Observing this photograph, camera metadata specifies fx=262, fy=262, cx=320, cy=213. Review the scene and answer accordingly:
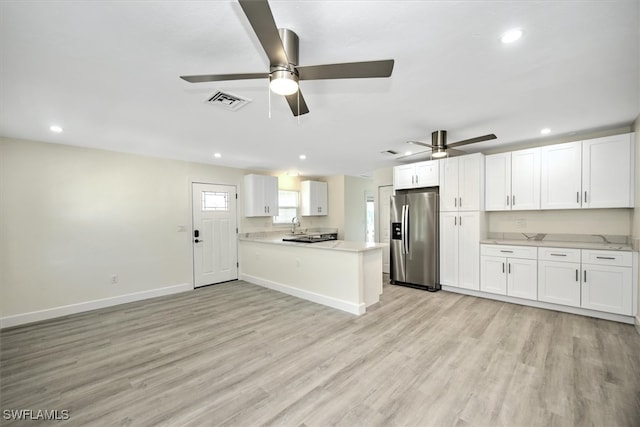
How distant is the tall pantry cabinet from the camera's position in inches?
163

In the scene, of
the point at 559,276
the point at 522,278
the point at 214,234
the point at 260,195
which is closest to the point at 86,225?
the point at 214,234

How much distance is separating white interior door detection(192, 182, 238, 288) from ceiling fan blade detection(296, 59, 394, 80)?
4.27 meters

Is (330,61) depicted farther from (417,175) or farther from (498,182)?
(498,182)

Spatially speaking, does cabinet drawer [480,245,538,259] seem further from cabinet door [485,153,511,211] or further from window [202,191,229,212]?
window [202,191,229,212]

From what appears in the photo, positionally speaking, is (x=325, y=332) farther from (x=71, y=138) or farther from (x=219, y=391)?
(x=71, y=138)

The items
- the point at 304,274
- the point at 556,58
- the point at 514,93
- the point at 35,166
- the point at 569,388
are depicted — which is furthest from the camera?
the point at 304,274

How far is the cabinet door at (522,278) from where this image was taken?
3648 millimetres

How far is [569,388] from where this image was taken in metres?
2.00

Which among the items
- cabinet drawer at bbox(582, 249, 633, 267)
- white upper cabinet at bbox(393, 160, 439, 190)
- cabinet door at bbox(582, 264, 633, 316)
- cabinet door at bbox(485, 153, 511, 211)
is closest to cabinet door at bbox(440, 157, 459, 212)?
white upper cabinet at bbox(393, 160, 439, 190)

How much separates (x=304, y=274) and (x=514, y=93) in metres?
3.45

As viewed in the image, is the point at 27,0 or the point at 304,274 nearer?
the point at 27,0

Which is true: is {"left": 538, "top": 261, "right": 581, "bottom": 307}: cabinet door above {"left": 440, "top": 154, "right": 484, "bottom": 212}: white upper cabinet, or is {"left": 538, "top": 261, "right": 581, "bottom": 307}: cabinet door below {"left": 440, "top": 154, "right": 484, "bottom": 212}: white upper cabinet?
below

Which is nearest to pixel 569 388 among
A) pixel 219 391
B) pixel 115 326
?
pixel 219 391

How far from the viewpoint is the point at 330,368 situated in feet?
7.57
